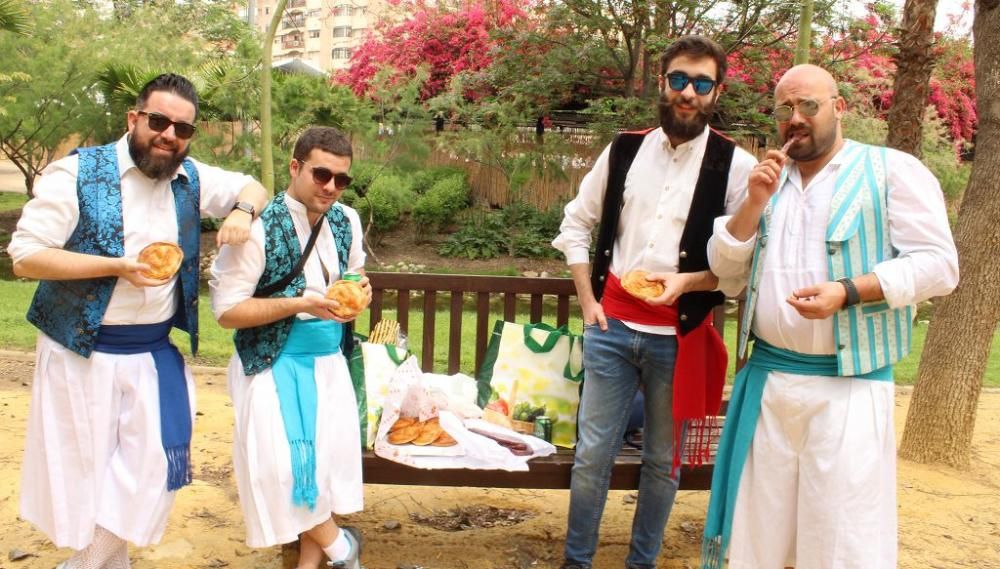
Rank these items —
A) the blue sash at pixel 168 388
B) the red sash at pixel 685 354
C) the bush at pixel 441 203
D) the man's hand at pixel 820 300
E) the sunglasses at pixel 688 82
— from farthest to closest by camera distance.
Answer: the bush at pixel 441 203
the red sash at pixel 685 354
the sunglasses at pixel 688 82
the blue sash at pixel 168 388
the man's hand at pixel 820 300

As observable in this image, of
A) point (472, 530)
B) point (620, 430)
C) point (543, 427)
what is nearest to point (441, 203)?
point (472, 530)

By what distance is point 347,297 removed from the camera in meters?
3.21

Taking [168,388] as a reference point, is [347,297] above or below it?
above

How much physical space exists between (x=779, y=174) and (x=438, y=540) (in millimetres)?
2353

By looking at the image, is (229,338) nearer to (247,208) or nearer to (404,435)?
(404,435)

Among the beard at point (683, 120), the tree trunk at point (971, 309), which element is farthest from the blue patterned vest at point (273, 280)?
the tree trunk at point (971, 309)

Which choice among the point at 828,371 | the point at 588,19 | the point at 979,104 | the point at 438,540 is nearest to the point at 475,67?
the point at 588,19

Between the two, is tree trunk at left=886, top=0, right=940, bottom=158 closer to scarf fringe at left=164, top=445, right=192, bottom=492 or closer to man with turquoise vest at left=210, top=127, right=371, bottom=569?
man with turquoise vest at left=210, top=127, right=371, bottom=569

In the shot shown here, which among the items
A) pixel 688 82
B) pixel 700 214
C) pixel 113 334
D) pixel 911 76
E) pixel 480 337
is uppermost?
pixel 911 76

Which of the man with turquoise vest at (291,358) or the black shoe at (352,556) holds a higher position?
the man with turquoise vest at (291,358)

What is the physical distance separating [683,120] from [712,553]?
1565mm

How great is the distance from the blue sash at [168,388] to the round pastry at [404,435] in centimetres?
85

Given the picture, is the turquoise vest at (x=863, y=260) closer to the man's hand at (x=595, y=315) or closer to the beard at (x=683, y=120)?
the beard at (x=683, y=120)

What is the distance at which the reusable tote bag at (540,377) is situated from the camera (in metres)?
4.13
